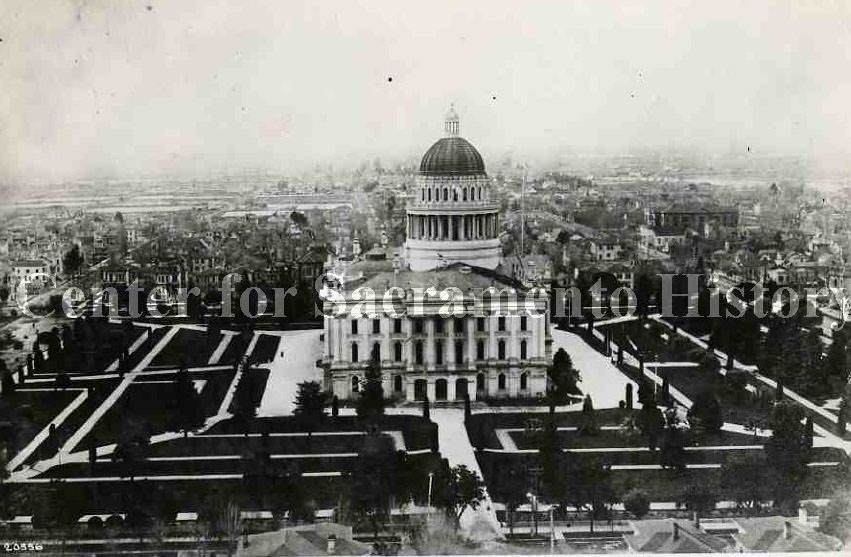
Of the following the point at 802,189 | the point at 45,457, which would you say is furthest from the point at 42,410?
the point at 802,189

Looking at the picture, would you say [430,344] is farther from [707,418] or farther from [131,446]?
[131,446]

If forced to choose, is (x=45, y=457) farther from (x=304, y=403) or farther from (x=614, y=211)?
(x=614, y=211)

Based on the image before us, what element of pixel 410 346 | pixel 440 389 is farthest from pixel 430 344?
pixel 440 389

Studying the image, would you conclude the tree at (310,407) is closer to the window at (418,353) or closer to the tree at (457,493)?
the window at (418,353)

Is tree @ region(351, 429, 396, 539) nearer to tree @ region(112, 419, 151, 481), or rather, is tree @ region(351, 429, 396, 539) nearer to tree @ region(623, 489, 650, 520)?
tree @ region(623, 489, 650, 520)

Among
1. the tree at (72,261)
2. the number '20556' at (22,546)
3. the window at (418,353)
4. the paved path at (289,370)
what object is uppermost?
the tree at (72,261)

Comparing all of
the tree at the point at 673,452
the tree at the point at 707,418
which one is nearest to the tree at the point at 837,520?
the tree at the point at 673,452

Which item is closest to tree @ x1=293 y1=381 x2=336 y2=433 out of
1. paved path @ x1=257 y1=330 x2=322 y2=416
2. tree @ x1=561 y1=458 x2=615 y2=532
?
paved path @ x1=257 y1=330 x2=322 y2=416
